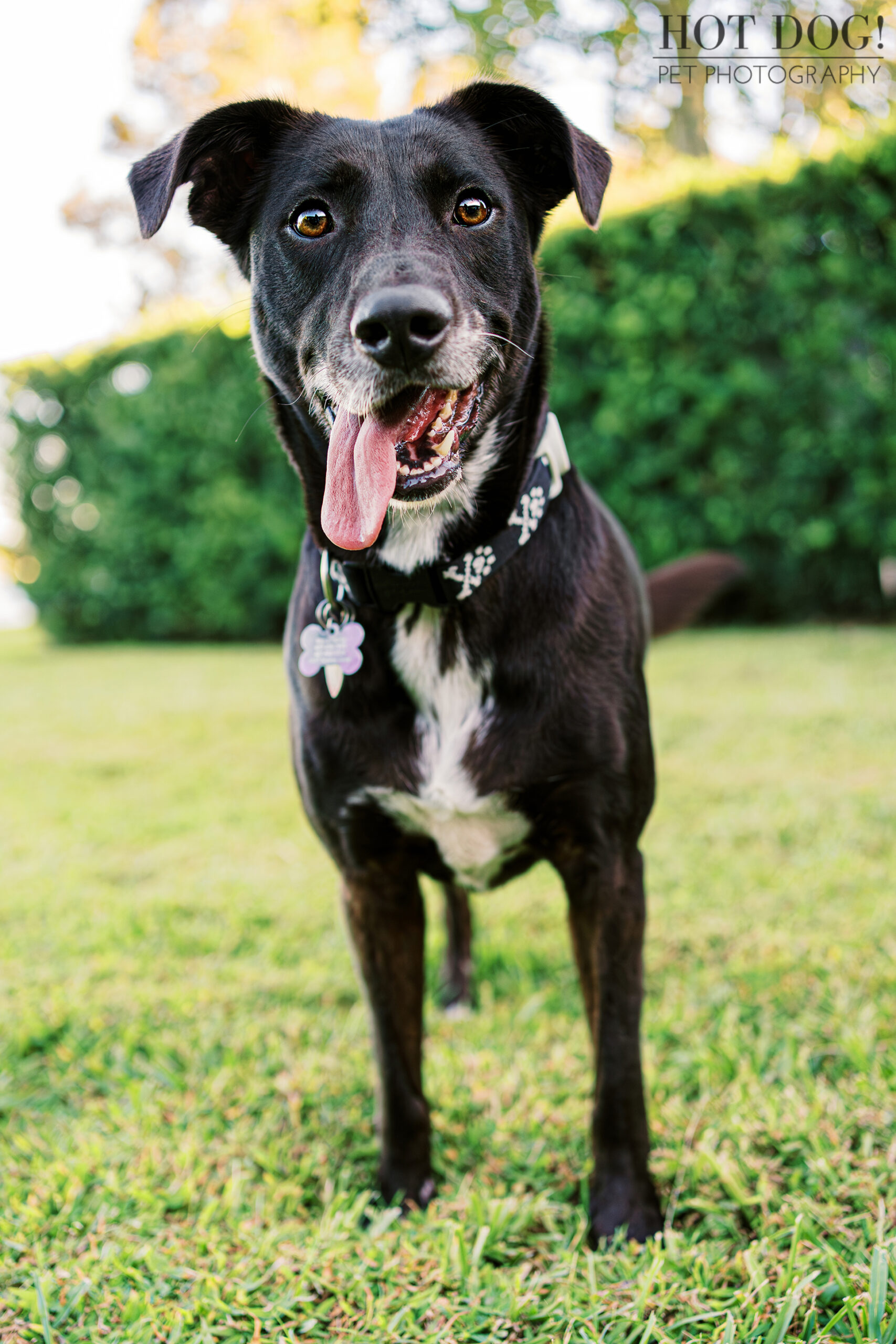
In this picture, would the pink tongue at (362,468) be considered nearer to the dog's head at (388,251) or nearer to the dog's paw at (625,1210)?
the dog's head at (388,251)

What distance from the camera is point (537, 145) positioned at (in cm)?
190

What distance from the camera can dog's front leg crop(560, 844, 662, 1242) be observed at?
5.73 ft

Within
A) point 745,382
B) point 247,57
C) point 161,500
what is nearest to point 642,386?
point 745,382

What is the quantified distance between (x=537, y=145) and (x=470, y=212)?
32 centimetres

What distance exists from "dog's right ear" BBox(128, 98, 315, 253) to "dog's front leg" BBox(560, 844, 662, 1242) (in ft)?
4.58

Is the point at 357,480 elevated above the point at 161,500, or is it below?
above

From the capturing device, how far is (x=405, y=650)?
1805mm

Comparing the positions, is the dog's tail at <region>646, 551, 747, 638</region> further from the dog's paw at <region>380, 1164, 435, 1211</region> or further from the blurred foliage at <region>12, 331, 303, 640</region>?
the blurred foliage at <region>12, 331, 303, 640</region>

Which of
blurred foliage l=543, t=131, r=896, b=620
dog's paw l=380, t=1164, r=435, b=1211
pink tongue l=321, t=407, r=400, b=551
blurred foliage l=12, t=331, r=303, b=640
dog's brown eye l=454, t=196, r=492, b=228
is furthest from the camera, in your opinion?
blurred foliage l=12, t=331, r=303, b=640

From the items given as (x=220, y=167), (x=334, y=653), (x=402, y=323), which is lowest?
(x=334, y=653)

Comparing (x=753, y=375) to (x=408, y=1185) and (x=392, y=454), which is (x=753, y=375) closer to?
(x=392, y=454)

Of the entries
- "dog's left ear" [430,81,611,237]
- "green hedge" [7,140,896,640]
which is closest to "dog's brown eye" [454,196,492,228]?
"dog's left ear" [430,81,611,237]

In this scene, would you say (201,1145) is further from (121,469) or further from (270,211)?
(121,469)

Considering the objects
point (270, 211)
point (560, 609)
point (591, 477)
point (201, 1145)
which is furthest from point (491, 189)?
point (591, 477)
